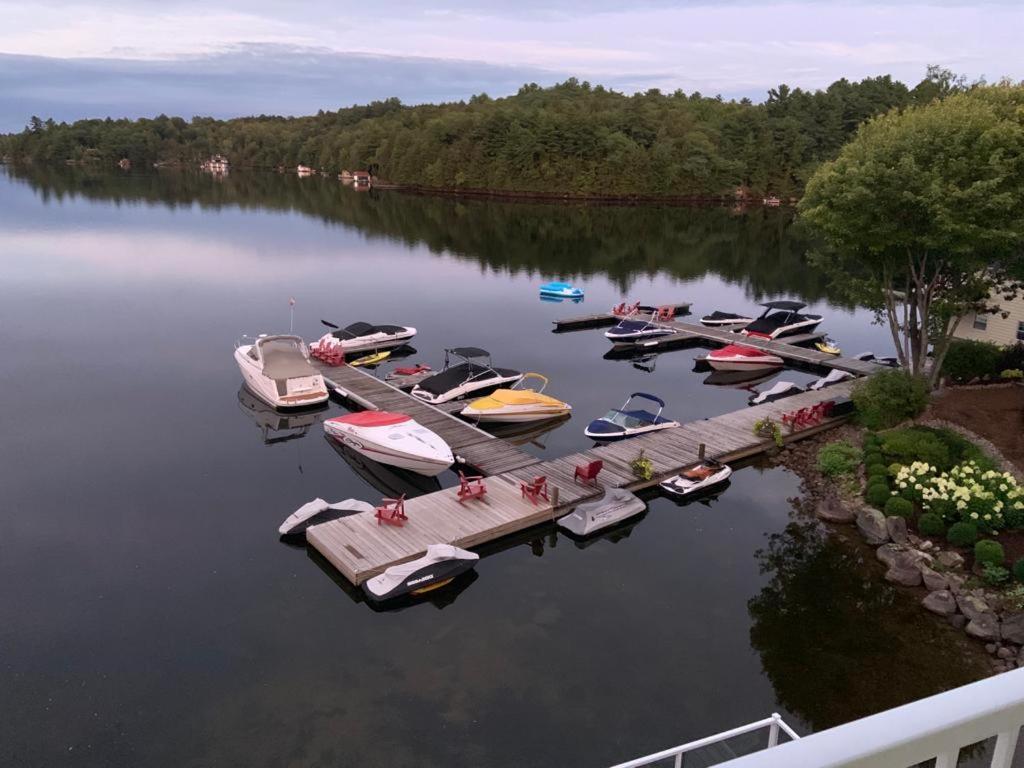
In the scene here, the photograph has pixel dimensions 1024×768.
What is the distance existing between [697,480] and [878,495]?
6044 millimetres

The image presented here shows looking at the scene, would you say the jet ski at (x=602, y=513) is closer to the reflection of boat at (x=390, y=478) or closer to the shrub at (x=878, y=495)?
the reflection of boat at (x=390, y=478)

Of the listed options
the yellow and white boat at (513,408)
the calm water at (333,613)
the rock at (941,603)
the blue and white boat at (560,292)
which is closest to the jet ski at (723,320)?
the calm water at (333,613)

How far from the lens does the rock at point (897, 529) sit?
74.5 ft

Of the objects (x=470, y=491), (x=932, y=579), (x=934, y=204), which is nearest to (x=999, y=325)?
(x=934, y=204)

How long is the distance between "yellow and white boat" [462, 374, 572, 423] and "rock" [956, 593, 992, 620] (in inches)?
743

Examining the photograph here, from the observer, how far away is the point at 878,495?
24.3 meters

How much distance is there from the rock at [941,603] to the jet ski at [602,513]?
29.2 ft

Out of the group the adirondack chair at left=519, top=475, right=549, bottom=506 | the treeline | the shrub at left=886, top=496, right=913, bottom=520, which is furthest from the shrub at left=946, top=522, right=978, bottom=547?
the treeline

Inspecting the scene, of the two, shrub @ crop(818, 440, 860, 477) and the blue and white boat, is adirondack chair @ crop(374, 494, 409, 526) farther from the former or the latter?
the blue and white boat

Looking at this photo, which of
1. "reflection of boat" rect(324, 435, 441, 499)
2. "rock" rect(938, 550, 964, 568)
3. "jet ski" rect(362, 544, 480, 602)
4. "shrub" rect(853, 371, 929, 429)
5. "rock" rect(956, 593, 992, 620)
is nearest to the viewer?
"rock" rect(956, 593, 992, 620)

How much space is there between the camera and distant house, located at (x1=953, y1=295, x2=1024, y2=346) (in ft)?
115

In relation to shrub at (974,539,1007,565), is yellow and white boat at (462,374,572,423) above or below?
below

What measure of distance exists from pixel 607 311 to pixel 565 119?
9930 cm

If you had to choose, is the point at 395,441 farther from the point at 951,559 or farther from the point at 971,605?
the point at 971,605
